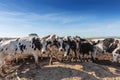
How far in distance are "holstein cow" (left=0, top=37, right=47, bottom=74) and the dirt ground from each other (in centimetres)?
64

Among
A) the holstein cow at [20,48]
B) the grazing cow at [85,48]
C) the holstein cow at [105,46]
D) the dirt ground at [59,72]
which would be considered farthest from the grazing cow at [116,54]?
the holstein cow at [20,48]

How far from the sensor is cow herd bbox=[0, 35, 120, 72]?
12986 millimetres

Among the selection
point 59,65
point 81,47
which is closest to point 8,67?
point 59,65

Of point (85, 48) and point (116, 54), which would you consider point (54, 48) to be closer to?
point (85, 48)

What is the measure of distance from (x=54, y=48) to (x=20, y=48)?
3.79 metres

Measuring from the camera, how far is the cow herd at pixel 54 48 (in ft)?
42.6

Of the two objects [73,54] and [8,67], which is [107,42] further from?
[8,67]

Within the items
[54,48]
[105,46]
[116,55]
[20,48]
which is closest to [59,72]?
[20,48]

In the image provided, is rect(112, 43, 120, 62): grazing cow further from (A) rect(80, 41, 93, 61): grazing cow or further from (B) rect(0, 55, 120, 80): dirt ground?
(B) rect(0, 55, 120, 80): dirt ground

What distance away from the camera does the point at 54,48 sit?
16312 mm

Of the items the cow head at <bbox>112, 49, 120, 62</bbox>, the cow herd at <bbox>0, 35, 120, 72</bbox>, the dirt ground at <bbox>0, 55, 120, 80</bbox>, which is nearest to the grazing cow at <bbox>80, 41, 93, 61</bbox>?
the cow herd at <bbox>0, 35, 120, 72</bbox>

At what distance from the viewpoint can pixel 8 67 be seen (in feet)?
40.9

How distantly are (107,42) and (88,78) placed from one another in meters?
8.21

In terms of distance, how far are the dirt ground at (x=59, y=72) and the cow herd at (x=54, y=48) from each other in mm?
747
